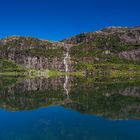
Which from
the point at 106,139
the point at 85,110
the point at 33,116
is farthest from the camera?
the point at 85,110

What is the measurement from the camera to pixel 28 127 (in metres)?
41.3

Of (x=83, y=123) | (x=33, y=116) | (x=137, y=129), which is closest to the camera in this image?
(x=137, y=129)

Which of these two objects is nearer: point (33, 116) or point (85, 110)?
point (33, 116)

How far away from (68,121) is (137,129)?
1124cm

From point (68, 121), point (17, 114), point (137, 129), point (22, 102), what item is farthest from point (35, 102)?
point (137, 129)

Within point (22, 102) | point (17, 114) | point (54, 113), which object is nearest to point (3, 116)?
point (17, 114)

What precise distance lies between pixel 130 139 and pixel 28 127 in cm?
1485

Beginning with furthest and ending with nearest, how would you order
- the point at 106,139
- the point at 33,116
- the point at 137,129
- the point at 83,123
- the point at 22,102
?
1. the point at 22,102
2. the point at 33,116
3. the point at 83,123
4. the point at 137,129
5. the point at 106,139

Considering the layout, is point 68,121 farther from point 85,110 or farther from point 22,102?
point 22,102

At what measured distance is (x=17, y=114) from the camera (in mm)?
53000

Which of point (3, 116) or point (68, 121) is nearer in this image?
point (68, 121)

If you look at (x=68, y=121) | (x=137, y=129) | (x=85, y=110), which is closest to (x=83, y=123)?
(x=68, y=121)

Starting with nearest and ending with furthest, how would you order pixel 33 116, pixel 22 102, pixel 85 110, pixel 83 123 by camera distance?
pixel 83 123, pixel 33 116, pixel 85 110, pixel 22 102

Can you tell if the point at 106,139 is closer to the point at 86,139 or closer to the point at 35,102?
the point at 86,139
